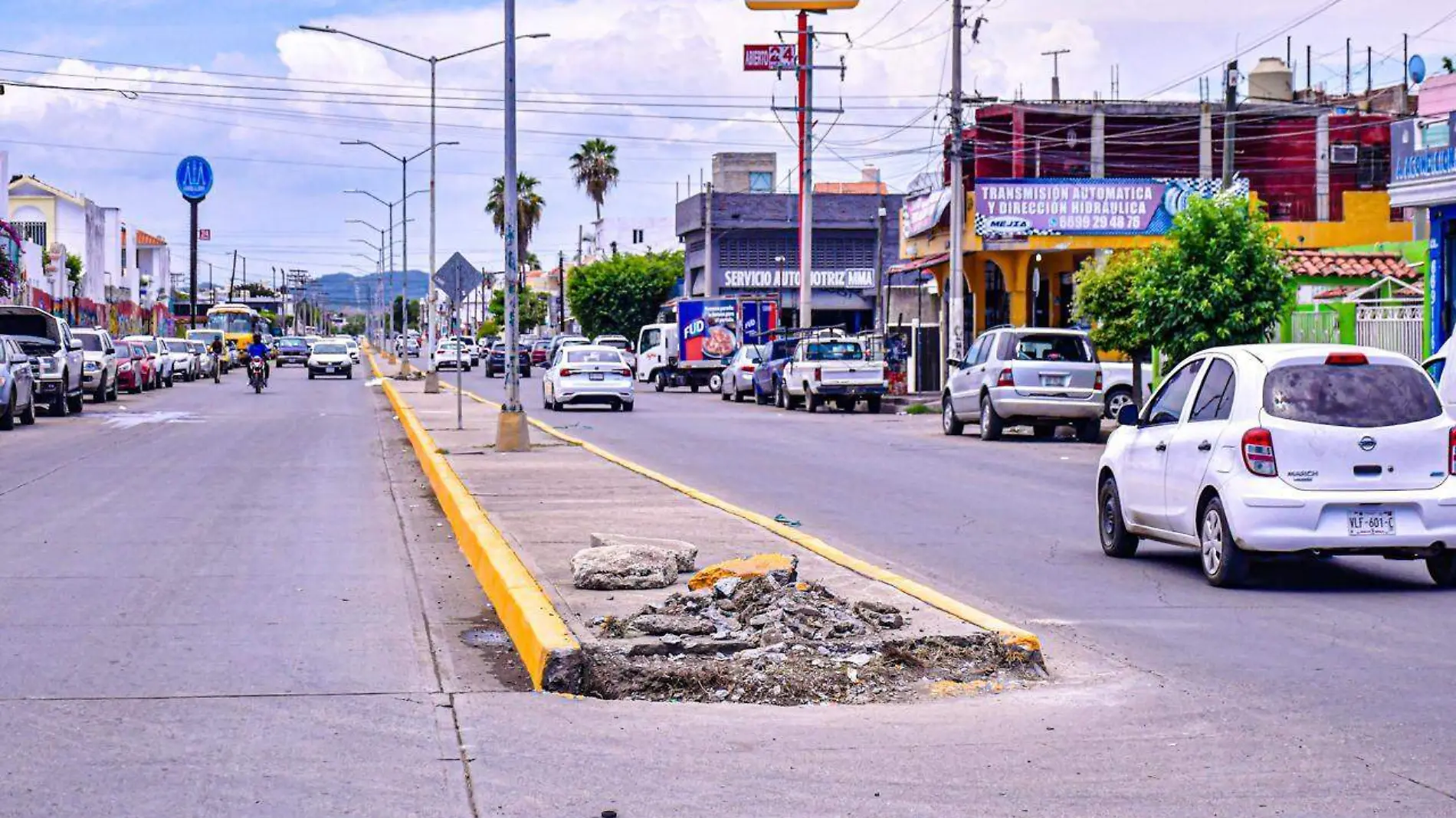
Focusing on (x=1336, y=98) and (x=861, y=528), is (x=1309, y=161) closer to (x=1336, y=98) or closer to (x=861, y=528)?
Result: (x=1336, y=98)

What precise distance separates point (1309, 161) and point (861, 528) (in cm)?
4829

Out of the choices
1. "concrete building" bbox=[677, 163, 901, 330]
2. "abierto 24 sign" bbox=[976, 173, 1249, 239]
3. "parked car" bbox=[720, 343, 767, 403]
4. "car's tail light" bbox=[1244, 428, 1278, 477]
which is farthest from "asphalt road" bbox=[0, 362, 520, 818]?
"concrete building" bbox=[677, 163, 901, 330]

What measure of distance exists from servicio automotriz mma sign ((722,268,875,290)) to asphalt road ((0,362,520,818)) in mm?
70325

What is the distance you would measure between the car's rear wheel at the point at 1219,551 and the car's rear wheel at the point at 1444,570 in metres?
1.32

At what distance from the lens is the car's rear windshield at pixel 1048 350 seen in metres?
29.4

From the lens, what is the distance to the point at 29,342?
37312mm

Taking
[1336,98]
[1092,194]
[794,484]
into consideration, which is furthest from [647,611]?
[1336,98]

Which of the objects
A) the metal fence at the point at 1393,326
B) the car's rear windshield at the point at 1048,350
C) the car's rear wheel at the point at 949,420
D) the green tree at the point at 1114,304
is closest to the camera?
the car's rear windshield at the point at 1048,350

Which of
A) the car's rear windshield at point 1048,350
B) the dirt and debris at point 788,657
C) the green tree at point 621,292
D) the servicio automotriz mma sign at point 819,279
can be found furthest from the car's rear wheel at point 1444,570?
the green tree at point 621,292

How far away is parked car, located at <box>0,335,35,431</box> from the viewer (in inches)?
1219

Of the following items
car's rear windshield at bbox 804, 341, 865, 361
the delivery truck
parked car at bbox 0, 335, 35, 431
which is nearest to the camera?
parked car at bbox 0, 335, 35, 431

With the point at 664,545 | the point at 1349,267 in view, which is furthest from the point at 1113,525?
the point at 1349,267

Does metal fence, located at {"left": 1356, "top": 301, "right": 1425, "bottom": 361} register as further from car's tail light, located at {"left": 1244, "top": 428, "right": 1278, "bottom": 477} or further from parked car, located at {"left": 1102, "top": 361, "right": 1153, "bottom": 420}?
car's tail light, located at {"left": 1244, "top": 428, "right": 1278, "bottom": 477}

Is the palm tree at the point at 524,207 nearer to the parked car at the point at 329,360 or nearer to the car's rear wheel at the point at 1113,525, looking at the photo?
the parked car at the point at 329,360
